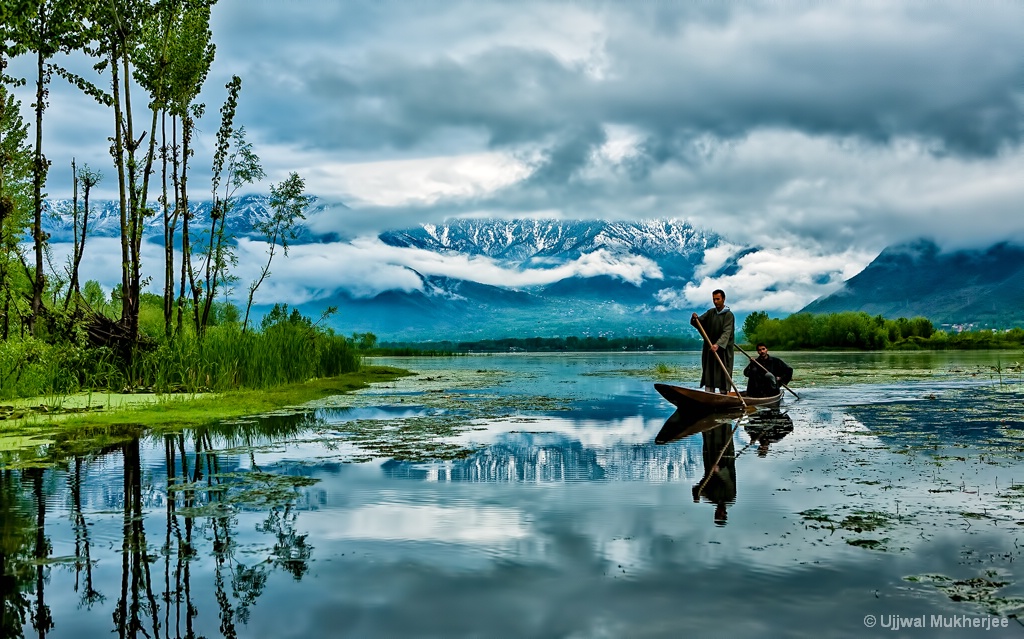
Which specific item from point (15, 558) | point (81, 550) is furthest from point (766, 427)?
point (15, 558)

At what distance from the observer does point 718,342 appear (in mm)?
21516

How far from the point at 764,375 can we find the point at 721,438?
8.11 metres

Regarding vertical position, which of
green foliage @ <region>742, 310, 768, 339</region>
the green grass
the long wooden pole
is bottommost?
the long wooden pole

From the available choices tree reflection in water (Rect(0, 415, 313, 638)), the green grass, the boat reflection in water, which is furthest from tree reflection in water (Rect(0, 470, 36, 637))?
the boat reflection in water

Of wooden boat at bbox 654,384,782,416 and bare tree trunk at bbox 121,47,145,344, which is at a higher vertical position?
bare tree trunk at bbox 121,47,145,344

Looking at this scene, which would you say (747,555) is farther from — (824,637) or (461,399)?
(461,399)

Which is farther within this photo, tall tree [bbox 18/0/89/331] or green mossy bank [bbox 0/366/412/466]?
tall tree [bbox 18/0/89/331]

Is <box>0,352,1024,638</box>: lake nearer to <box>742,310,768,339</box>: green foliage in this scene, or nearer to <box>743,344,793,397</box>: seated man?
<box>743,344,793,397</box>: seated man

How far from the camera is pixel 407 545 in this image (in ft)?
26.3

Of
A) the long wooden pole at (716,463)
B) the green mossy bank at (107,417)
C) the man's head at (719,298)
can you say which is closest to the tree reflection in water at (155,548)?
the green mossy bank at (107,417)

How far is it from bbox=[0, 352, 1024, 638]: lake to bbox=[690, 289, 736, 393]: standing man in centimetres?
519

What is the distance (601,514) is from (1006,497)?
196 inches

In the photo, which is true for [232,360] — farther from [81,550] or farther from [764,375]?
[81,550]

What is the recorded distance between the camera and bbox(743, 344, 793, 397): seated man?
24.2m
